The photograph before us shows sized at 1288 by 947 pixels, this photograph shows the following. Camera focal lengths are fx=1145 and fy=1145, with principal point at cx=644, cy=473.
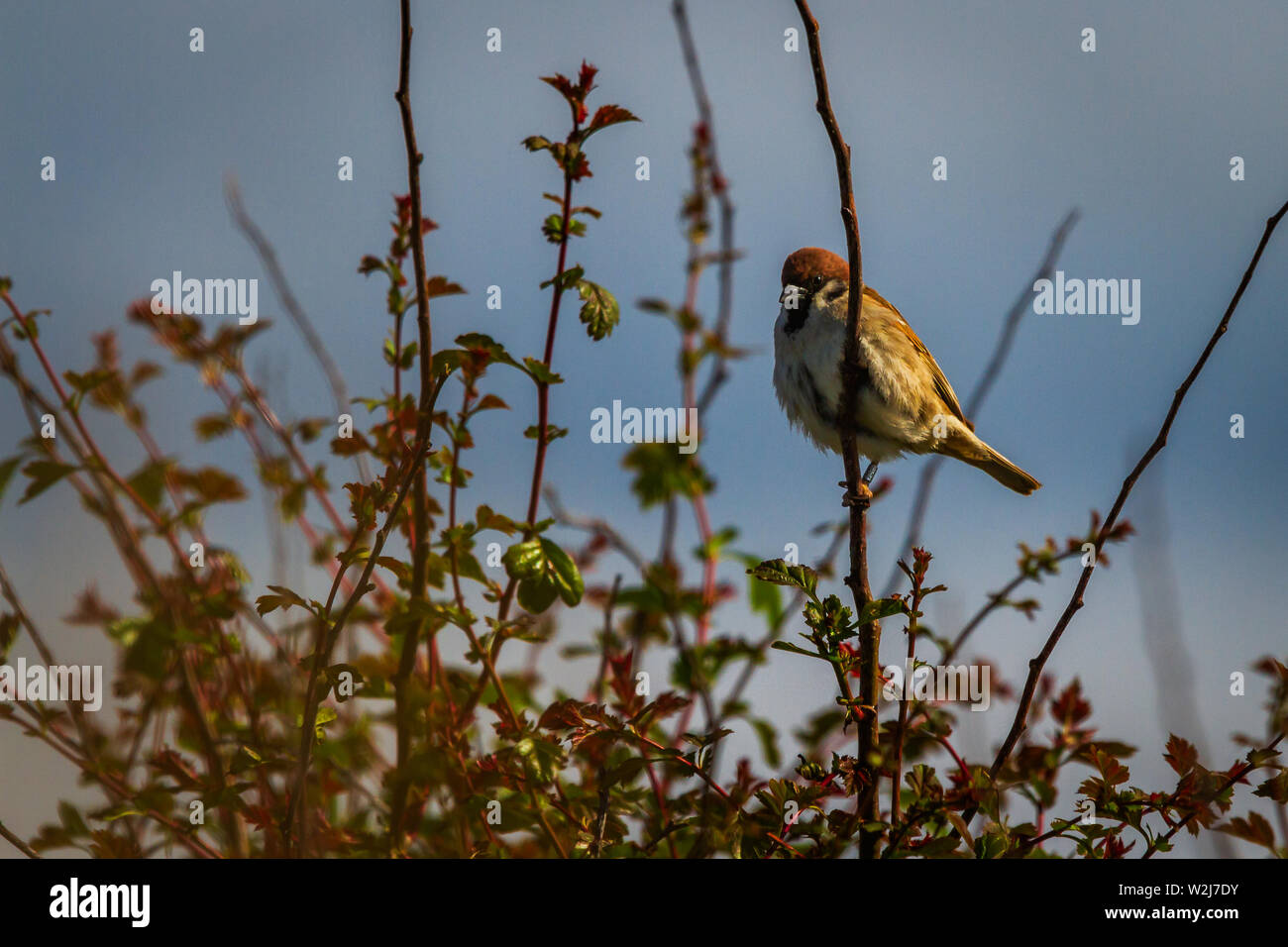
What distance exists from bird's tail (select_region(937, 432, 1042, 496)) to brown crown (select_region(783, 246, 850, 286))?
94 cm

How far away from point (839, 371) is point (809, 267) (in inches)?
25.1

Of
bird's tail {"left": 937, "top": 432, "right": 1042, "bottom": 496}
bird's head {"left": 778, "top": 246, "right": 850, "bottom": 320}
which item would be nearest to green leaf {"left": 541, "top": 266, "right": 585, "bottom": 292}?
bird's head {"left": 778, "top": 246, "right": 850, "bottom": 320}

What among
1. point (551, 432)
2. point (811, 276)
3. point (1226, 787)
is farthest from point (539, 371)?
point (811, 276)

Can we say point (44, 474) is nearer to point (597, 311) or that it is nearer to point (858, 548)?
point (597, 311)

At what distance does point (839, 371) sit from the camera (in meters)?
3.91

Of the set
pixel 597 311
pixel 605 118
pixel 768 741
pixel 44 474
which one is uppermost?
pixel 605 118

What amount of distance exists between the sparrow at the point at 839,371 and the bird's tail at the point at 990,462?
14 centimetres

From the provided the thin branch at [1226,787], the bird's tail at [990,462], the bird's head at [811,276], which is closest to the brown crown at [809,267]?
the bird's head at [811,276]

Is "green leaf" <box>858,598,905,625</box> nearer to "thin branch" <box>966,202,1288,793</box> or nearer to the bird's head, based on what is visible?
"thin branch" <box>966,202,1288,793</box>

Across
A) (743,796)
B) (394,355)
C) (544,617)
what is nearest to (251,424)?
(394,355)

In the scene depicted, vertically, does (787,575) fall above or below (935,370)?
below

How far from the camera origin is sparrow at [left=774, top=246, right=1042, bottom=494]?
4090 mm

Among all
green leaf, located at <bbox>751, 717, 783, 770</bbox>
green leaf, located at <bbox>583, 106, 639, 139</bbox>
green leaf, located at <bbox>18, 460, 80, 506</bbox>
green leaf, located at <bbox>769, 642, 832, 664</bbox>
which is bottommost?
green leaf, located at <bbox>751, 717, 783, 770</bbox>
